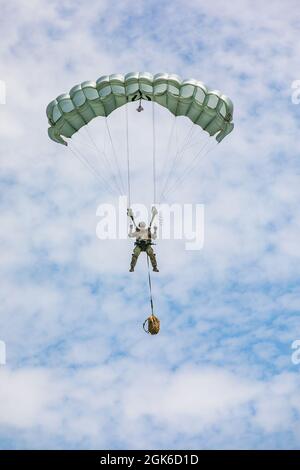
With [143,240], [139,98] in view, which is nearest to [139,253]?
[143,240]

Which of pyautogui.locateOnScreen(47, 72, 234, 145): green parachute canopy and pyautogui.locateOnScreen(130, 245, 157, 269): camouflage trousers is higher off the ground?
pyautogui.locateOnScreen(47, 72, 234, 145): green parachute canopy

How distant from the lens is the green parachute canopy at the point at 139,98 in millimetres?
53312

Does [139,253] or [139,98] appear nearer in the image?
[139,253]

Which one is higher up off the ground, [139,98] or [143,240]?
[139,98]

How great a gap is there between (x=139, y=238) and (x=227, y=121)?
6405 millimetres

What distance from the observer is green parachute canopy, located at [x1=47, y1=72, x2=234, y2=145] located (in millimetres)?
53312

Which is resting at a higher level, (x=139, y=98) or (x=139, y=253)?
(x=139, y=98)

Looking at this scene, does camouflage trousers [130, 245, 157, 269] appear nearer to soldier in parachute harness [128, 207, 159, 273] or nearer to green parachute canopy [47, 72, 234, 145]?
soldier in parachute harness [128, 207, 159, 273]

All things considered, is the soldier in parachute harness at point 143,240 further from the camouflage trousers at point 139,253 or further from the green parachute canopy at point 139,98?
the green parachute canopy at point 139,98

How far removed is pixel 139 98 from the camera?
177 ft

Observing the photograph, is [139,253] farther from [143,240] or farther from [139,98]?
[139,98]

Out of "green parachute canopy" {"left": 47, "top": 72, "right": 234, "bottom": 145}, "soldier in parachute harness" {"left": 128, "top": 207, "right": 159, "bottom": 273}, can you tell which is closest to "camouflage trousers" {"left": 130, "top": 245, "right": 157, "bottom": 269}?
"soldier in parachute harness" {"left": 128, "top": 207, "right": 159, "bottom": 273}
